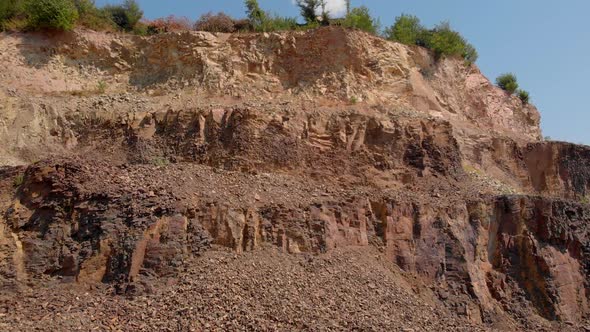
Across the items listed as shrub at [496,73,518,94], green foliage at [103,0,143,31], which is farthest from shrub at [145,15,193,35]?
shrub at [496,73,518,94]

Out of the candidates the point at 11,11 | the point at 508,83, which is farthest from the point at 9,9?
the point at 508,83

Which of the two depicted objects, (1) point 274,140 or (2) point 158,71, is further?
(2) point 158,71

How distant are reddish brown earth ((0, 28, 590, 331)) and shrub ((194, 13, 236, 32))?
1793mm

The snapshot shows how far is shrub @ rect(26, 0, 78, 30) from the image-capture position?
1897 centimetres

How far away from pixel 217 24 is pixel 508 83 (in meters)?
13.0

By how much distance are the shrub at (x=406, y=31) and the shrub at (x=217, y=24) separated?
19.1ft

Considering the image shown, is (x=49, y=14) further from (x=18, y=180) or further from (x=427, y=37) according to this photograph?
(x=427, y=37)

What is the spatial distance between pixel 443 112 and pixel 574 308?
7826mm

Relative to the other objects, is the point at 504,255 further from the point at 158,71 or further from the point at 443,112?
the point at 158,71

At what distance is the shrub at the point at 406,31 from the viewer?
22.2m

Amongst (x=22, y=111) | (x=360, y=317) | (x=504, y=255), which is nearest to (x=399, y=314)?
(x=360, y=317)

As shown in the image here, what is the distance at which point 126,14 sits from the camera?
72.8ft

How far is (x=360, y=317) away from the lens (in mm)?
11672

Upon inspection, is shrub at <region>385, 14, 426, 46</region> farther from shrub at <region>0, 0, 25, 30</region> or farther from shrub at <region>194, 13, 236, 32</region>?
shrub at <region>0, 0, 25, 30</region>
